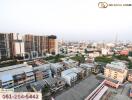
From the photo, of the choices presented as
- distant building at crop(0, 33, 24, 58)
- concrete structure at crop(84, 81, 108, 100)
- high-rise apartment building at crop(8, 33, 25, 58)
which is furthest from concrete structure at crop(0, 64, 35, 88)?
high-rise apartment building at crop(8, 33, 25, 58)

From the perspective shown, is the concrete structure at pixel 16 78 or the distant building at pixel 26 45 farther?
the distant building at pixel 26 45

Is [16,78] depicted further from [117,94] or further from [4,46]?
[4,46]

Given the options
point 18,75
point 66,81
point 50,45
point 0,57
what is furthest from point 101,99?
point 50,45

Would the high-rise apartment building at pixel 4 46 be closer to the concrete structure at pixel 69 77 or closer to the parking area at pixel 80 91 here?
the concrete structure at pixel 69 77

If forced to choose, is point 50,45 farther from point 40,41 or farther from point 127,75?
point 127,75

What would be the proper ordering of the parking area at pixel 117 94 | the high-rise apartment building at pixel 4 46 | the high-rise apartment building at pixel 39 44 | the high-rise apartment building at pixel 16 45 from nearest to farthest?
the parking area at pixel 117 94
the high-rise apartment building at pixel 4 46
the high-rise apartment building at pixel 16 45
the high-rise apartment building at pixel 39 44

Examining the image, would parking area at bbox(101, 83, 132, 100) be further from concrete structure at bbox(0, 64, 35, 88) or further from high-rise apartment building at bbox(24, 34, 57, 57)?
high-rise apartment building at bbox(24, 34, 57, 57)

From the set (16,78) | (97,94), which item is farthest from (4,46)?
(97,94)

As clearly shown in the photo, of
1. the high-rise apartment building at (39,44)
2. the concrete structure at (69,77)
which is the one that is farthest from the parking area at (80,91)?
the high-rise apartment building at (39,44)
